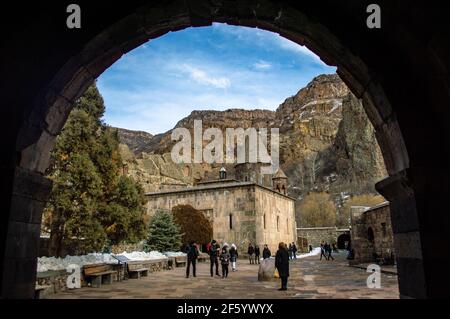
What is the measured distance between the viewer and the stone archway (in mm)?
3598

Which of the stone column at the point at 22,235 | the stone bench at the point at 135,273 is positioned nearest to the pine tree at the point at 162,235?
the stone bench at the point at 135,273

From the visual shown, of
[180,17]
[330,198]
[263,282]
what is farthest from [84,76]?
[330,198]

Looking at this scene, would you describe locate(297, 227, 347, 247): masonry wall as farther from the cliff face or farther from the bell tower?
the cliff face

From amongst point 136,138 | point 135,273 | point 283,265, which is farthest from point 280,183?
point 136,138

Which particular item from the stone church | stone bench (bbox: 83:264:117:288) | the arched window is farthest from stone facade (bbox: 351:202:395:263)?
stone bench (bbox: 83:264:117:288)

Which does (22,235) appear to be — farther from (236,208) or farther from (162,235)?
(236,208)

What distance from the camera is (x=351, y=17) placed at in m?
4.00

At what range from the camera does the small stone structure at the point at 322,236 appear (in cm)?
5039

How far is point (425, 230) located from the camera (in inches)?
139

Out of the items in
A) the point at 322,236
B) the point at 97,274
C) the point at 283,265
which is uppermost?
the point at 322,236

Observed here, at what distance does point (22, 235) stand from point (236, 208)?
2725cm

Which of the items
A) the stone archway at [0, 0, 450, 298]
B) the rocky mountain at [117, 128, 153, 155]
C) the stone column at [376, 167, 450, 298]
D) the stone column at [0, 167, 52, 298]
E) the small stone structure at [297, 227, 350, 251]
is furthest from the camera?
the rocky mountain at [117, 128, 153, 155]

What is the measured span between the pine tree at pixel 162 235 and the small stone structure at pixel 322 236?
1201 inches
